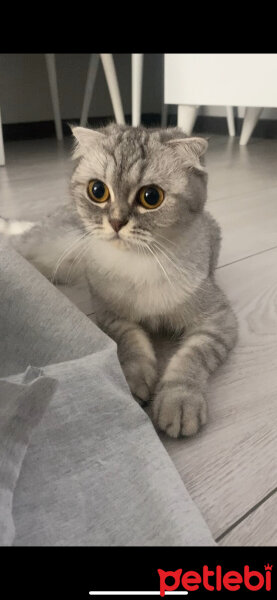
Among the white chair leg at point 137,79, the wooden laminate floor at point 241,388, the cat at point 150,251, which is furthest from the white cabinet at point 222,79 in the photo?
the cat at point 150,251

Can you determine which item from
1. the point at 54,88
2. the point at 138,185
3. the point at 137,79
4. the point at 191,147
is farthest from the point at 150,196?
the point at 54,88

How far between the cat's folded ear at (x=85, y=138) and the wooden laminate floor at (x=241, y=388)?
0.34 m

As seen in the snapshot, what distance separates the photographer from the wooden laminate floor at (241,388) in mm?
630

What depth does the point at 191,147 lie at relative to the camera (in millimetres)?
957

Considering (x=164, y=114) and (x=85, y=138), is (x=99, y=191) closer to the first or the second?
(x=85, y=138)

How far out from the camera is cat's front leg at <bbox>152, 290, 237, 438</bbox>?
750 millimetres

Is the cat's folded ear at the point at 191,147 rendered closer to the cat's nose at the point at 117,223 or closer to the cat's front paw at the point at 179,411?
the cat's nose at the point at 117,223

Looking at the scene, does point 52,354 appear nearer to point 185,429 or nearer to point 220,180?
point 185,429

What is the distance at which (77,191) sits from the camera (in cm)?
102

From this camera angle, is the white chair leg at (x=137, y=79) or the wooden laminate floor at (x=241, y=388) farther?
the white chair leg at (x=137, y=79)

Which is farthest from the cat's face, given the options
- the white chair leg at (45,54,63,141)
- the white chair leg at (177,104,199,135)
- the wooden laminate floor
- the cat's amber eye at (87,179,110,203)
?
the white chair leg at (45,54,63,141)

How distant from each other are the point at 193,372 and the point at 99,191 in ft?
1.19
